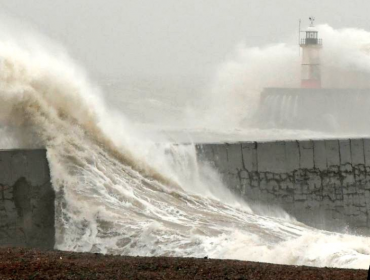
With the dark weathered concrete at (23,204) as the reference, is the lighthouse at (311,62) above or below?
above

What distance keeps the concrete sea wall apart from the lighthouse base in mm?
21797

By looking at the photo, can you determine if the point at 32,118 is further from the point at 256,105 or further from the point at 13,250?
the point at 256,105

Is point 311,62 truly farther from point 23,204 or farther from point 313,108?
point 23,204

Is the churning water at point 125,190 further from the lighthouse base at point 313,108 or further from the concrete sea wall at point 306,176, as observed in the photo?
the lighthouse base at point 313,108

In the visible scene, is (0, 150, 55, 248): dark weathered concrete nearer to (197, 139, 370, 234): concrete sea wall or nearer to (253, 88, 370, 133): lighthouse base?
(197, 139, 370, 234): concrete sea wall

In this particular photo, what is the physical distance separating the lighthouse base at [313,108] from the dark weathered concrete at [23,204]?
82.6 ft

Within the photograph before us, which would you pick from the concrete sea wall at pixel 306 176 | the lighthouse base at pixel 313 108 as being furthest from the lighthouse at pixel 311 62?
the concrete sea wall at pixel 306 176

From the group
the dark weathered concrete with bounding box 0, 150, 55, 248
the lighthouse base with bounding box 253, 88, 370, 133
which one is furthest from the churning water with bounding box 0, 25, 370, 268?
the lighthouse base with bounding box 253, 88, 370, 133

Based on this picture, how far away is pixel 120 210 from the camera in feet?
31.5

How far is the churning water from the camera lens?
8.46 meters

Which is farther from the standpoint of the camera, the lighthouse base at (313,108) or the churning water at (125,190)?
the lighthouse base at (313,108)

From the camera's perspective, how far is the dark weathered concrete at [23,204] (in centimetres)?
915

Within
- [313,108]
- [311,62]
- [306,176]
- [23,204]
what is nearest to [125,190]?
[23,204]

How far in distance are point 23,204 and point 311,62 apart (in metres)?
29.5
